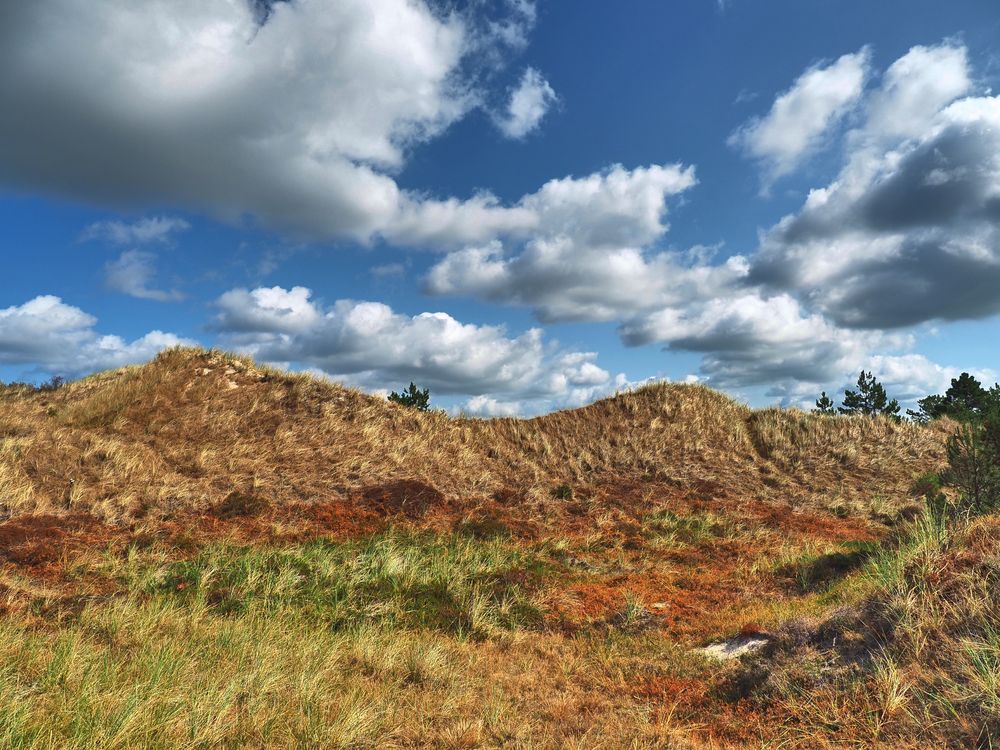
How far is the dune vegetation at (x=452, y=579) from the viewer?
5.52 metres

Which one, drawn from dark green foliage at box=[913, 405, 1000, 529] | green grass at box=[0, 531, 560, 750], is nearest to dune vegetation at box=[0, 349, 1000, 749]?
green grass at box=[0, 531, 560, 750]

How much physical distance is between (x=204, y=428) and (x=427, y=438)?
790 cm

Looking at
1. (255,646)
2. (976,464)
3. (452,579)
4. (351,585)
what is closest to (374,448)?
(452,579)

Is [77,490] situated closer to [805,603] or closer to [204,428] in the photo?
[204,428]

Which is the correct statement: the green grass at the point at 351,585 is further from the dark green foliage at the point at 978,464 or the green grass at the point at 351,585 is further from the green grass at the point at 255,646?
the dark green foliage at the point at 978,464

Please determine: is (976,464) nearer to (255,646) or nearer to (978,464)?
(978,464)

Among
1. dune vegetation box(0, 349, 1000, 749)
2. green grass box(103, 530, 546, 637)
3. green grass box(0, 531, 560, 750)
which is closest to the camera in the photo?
green grass box(0, 531, 560, 750)

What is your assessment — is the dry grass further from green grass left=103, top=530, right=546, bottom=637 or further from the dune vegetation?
green grass left=103, top=530, right=546, bottom=637

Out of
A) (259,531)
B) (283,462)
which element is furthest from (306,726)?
(283,462)

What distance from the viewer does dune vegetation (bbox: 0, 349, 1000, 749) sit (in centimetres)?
552

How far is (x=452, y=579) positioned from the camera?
1132 cm

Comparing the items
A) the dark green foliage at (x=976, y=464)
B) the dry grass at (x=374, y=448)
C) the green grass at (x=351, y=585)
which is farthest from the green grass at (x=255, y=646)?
the dark green foliage at (x=976, y=464)

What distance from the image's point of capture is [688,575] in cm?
1362

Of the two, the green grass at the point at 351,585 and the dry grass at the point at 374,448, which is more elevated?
the dry grass at the point at 374,448
